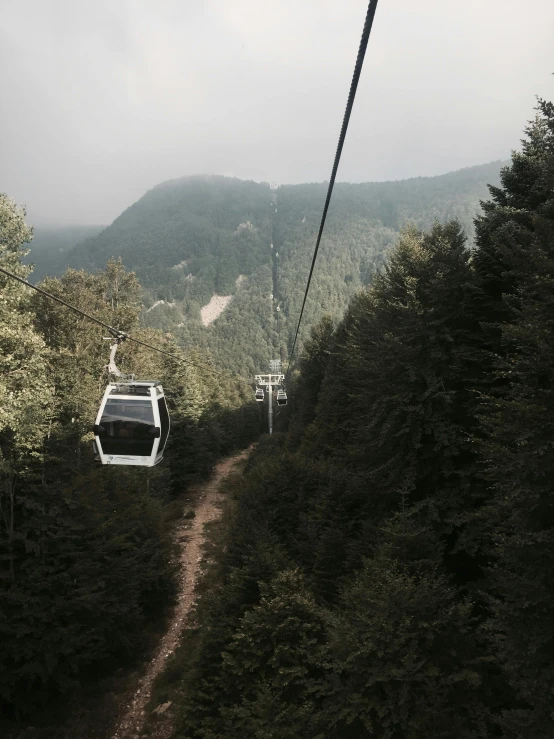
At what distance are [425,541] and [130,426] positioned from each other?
31.0 feet

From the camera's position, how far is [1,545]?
14.5 metres

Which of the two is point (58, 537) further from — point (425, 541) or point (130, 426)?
point (425, 541)

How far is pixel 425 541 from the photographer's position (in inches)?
489

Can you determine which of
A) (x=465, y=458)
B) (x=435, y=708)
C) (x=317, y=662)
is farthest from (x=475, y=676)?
(x=465, y=458)

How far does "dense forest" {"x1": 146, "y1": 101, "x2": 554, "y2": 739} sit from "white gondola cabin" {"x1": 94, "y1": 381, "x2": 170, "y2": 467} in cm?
642

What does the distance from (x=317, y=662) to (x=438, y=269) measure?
44.9ft

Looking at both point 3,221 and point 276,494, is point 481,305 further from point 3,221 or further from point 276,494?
point 3,221

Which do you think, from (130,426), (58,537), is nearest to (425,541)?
(130,426)

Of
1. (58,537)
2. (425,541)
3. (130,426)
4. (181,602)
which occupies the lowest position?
(181,602)

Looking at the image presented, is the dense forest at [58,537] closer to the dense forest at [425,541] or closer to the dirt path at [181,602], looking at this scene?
the dirt path at [181,602]

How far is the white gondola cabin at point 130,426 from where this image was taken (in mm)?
11289


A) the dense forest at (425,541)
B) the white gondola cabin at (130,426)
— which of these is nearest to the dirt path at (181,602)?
the dense forest at (425,541)

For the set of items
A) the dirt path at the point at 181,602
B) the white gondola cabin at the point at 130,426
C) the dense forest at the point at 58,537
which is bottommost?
the dirt path at the point at 181,602

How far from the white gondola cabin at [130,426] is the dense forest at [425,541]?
21.1 ft
